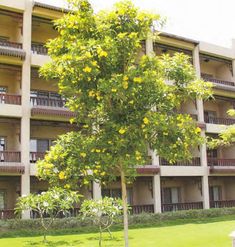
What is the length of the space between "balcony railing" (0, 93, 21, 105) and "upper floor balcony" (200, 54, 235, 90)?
1541 centimetres

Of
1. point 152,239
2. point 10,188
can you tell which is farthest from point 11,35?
point 152,239

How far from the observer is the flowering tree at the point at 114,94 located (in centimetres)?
796

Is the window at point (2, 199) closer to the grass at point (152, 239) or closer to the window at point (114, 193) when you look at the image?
the grass at point (152, 239)

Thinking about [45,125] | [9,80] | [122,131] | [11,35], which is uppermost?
[11,35]

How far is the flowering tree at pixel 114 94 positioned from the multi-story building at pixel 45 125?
44.2ft

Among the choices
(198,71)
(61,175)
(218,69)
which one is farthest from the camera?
(218,69)

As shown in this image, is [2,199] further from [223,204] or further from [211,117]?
[211,117]

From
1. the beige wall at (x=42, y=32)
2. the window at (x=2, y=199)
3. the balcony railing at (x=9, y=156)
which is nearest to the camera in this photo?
the balcony railing at (x=9, y=156)

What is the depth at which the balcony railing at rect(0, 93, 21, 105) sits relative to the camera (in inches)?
870

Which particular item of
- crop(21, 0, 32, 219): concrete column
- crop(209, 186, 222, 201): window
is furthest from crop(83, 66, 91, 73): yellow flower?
crop(209, 186, 222, 201): window

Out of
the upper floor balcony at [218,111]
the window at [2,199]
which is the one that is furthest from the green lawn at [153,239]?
the upper floor balcony at [218,111]

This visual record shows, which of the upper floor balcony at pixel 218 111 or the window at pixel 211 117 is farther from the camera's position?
the upper floor balcony at pixel 218 111

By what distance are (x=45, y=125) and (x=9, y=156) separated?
321 centimetres

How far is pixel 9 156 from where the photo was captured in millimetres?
21766
